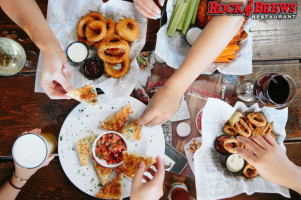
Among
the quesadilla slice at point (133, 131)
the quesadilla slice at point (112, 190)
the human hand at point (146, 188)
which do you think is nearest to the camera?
the human hand at point (146, 188)

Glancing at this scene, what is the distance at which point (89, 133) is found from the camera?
2324 millimetres

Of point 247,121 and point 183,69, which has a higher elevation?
point 183,69

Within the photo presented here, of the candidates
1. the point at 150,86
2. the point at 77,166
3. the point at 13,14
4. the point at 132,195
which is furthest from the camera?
the point at 150,86

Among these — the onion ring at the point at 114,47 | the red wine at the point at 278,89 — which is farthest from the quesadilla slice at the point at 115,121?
the red wine at the point at 278,89

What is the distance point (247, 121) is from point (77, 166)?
58.0 inches

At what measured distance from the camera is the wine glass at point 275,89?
226 centimetres

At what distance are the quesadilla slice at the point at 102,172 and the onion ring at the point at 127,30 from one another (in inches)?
42.0

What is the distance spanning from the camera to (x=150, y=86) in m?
2.41

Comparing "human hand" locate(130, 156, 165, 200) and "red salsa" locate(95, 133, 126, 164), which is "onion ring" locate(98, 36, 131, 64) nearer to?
"red salsa" locate(95, 133, 126, 164)

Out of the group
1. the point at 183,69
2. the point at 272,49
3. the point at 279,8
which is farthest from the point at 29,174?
the point at 279,8

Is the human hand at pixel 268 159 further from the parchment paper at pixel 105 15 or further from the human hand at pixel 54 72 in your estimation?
the human hand at pixel 54 72

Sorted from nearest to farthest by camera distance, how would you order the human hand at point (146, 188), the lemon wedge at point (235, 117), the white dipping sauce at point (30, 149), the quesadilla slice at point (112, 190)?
the human hand at point (146, 188) → the white dipping sauce at point (30, 149) → the quesadilla slice at point (112, 190) → the lemon wedge at point (235, 117)

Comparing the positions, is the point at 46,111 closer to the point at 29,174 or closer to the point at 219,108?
the point at 29,174

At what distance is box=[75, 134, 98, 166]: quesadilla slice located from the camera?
223cm
